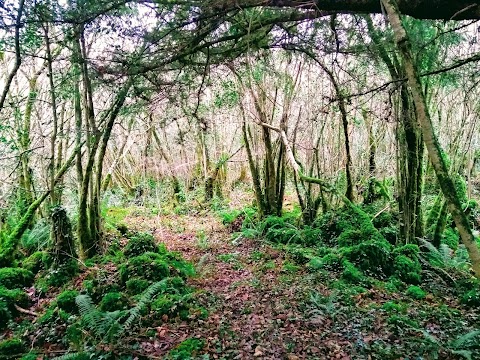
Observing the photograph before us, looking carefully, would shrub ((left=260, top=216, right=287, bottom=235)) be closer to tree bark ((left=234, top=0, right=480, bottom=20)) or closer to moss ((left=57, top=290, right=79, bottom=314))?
moss ((left=57, top=290, right=79, bottom=314))

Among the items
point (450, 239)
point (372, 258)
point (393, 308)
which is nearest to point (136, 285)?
point (393, 308)

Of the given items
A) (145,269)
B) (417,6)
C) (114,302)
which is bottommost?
(114,302)

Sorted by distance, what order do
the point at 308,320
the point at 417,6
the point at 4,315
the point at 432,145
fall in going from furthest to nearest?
the point at 4,315 < the point at 308,320 < the point at 417,6 < the point at 432,145

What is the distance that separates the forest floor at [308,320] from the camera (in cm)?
448

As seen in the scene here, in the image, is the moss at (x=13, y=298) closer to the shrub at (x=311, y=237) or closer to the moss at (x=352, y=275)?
the moss at (x=352, y=275)

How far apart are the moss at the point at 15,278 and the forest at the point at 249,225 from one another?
0.03m

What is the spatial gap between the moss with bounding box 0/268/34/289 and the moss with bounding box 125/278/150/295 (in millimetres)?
2440

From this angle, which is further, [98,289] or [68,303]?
[98,289]

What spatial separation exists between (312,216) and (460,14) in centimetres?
796

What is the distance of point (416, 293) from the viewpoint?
6227 millimetres

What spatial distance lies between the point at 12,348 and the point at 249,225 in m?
7.78

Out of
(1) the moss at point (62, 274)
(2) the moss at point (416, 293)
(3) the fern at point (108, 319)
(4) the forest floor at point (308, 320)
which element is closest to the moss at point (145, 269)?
(4) the forest floor at point (308, 320)

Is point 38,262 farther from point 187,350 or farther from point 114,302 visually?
point 187,350

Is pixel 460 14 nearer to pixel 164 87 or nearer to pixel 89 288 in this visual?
pixel 164 87
